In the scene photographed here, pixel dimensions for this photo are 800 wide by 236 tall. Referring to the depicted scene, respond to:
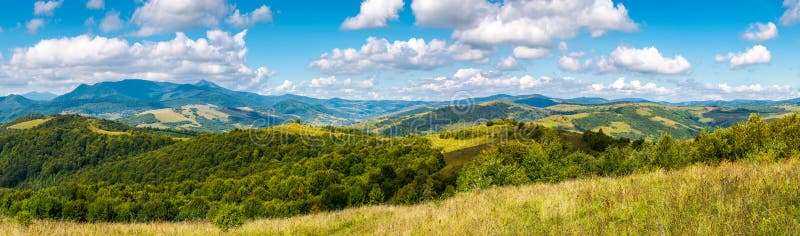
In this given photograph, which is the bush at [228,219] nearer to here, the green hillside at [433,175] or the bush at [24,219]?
the green hillside at [433,175]

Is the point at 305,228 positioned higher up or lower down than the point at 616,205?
lower down

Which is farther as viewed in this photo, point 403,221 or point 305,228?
point 305,228

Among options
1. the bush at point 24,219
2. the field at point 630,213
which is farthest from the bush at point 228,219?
the bush at point 24,219

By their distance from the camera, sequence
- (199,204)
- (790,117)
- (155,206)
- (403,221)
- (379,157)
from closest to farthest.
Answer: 1. (403,221)
2. (790,117)
3. (155,206)
4. (199,204)
5. (379,157)

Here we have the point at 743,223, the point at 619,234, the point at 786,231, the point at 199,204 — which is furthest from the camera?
the point at 199,204

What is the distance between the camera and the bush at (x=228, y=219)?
19.4 meters

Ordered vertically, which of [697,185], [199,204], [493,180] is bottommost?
[199,204]

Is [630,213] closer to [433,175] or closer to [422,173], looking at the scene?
[433,175]

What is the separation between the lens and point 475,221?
493 inches

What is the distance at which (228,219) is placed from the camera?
64.5ft

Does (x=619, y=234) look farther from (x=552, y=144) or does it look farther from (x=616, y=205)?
(x=552, y=144)

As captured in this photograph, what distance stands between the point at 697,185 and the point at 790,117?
64625mm

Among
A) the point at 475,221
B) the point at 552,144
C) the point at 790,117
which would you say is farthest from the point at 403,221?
the point at 552,144

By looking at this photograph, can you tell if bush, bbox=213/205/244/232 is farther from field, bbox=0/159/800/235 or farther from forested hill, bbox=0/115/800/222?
field, bbox=0/159/800/235
